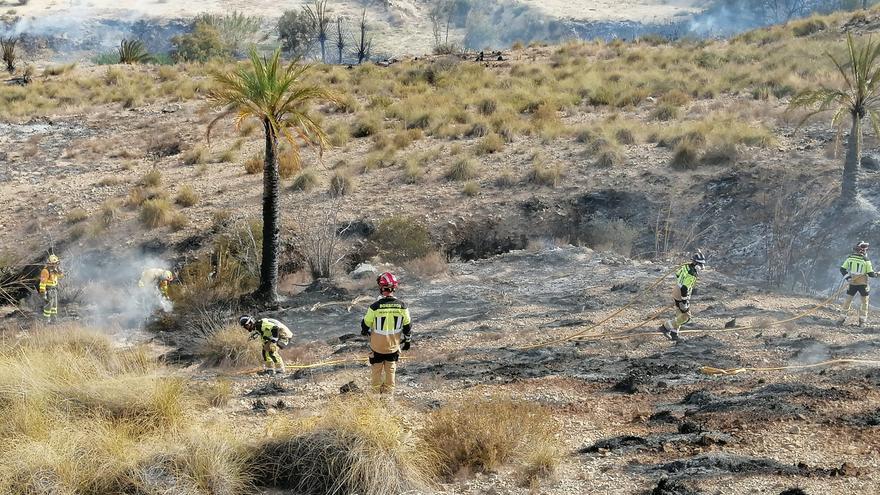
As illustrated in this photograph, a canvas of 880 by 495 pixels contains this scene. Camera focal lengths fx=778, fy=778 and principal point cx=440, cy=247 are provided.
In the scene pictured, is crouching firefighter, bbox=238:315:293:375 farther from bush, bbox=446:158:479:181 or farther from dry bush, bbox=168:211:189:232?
bush, bbox=446:158:479:181

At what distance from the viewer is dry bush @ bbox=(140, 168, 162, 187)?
22000 millimetres

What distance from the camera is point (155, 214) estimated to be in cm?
1981

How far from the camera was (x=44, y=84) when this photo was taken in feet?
113

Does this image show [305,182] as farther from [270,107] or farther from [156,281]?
[270,107]

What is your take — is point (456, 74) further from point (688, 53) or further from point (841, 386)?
point (841, 386)

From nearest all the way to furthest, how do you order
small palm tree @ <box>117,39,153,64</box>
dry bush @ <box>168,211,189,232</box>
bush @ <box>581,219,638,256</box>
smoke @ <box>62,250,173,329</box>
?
smoke @ <box>62,250,173,329</box>
bush @ <box>581,219,638,256</box>
dry bush @ <box>168,211,189,232</box>
small palm tree @ <box>117,39,153,64</box>

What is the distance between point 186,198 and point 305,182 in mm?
3172

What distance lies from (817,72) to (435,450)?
26.0 m

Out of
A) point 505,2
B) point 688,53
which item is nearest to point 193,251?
point 688,53

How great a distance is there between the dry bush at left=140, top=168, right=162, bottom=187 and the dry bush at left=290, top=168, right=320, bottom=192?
3935mm

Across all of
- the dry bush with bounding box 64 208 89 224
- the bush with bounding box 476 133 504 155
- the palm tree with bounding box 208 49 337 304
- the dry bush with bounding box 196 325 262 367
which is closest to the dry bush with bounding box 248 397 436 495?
the dry bush with bounding box 196 325 262 367

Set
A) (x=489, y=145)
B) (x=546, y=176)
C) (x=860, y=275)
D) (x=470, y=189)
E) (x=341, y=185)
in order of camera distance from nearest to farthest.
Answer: (x=860, y=275), (x=470, y=189), (x=341, y=185), (x=546, y=176), (x=489, y=145)

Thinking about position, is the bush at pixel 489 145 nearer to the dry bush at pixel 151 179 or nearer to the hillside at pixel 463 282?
the hillside at pixel 463 282

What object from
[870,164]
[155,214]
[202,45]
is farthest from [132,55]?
[870,164]
